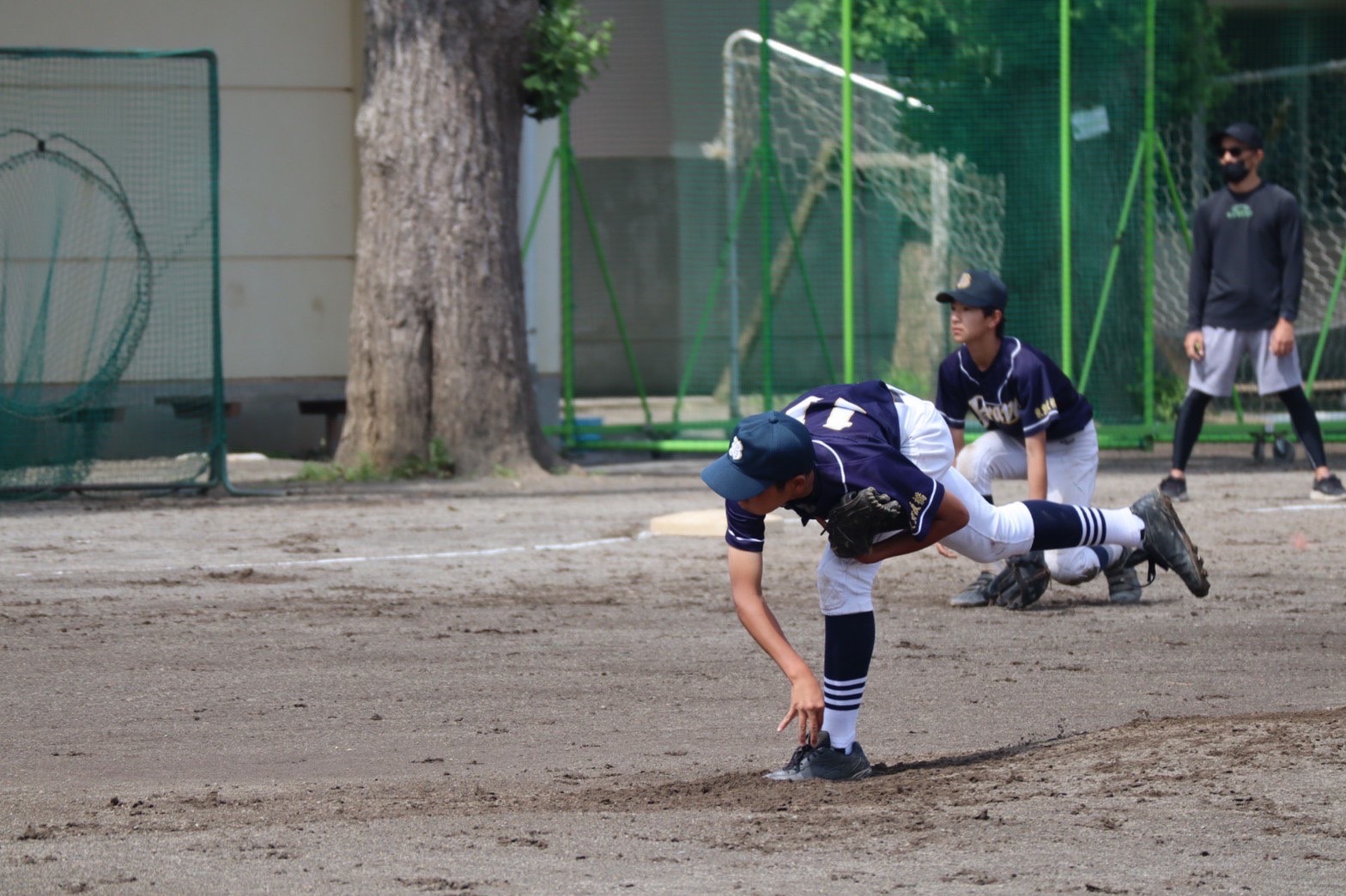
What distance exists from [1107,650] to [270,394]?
9399mm

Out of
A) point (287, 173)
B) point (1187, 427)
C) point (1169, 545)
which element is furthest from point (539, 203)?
point (1169, 545)

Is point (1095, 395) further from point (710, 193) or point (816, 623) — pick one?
point (816, 623)

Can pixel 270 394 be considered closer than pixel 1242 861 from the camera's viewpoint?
No

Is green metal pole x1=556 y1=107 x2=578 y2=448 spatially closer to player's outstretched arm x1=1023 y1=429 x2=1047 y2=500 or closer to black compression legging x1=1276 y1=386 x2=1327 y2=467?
black compression legging x1=1276 y1=386 x2=1327 y2=467

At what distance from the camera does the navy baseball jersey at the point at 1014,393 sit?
7309mm

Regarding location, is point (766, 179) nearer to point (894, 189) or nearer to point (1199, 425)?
point (894, 189)

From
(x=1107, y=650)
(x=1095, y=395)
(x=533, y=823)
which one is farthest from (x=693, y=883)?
(x=1095, y=395)

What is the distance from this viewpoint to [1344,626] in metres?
7.14

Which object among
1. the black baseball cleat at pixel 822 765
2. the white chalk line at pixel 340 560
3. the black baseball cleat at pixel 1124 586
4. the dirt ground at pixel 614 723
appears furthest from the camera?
the white chalk line at pixel 340 560

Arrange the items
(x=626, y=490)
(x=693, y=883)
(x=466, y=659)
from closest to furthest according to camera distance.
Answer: (x=693, y=883) → (x=466, y=659) → (x=626, y=490)

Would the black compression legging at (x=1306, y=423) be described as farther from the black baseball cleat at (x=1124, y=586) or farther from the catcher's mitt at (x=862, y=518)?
the catcher's mitt at (x=862, y=518)

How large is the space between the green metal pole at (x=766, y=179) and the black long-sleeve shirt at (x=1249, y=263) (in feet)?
13.4

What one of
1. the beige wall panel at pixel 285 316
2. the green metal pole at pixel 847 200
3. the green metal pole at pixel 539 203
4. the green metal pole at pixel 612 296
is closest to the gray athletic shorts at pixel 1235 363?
the green metal pole at pixel 847 200

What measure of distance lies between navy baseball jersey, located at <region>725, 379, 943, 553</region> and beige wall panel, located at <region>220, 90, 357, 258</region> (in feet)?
33.9
